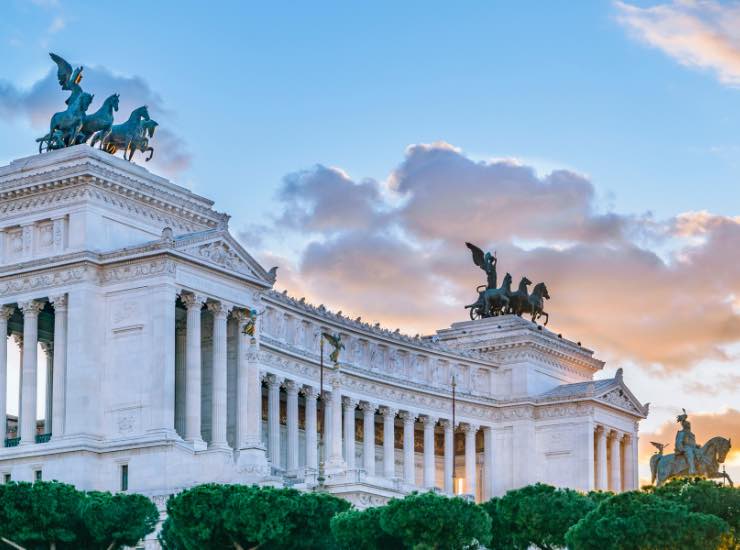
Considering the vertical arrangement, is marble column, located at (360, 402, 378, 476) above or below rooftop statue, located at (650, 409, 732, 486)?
above

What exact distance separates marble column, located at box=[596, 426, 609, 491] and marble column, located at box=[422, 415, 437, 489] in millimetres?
16208

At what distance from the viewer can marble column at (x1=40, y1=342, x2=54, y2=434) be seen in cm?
12594

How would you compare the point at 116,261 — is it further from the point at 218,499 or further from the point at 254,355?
the point at 218,499

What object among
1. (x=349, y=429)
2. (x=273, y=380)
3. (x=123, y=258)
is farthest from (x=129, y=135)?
(x=349, y=429)

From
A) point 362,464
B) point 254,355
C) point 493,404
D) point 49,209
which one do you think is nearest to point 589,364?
point 493,404

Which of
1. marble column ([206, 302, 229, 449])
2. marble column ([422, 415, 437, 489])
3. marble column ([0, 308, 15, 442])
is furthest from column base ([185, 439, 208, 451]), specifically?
marble column ([422, 415, 437, 489])

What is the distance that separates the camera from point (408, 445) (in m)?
160

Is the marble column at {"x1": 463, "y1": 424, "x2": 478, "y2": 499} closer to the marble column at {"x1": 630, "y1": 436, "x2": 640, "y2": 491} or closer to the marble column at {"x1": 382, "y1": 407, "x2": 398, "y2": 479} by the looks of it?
the marble column at {"x1": 382, "y1": 407, "x2": 398, "y2": 479}

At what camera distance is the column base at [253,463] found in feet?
373

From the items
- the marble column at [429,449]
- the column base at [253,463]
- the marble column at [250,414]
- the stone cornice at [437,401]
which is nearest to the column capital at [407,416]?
the stone cornice at [437,401]

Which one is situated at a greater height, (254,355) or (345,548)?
(254,355)

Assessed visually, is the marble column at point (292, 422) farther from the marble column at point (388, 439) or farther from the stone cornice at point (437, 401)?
the marble column at point (388, 439)

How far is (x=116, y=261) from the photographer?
11800cm

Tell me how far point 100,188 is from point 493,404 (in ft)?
196
